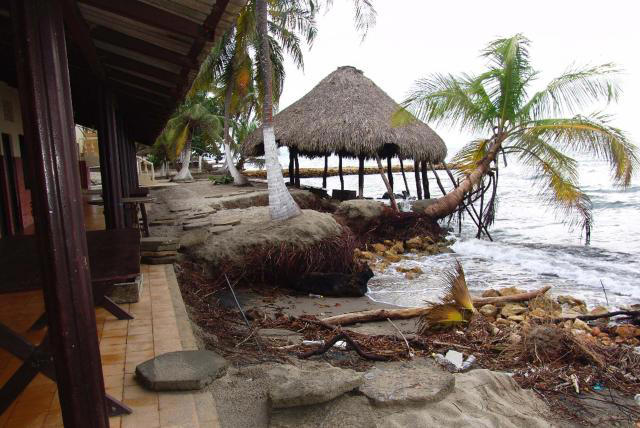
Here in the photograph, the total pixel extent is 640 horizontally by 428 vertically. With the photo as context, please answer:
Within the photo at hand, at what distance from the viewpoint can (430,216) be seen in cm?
1395

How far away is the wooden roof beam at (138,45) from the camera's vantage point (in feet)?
12.2

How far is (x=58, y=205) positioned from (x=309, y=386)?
5.74ft

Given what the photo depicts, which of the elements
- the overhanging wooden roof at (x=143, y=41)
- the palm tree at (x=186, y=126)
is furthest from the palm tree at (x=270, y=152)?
the palm tree at (x=186, y=126)

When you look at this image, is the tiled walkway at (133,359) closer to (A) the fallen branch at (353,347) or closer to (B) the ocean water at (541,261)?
(A) the fallen branch at (353,347)

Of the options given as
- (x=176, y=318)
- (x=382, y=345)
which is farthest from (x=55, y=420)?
(x=382, y=345)

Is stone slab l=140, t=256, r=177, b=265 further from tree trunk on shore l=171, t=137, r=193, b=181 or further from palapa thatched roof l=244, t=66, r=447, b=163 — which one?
tree trunk on shore l=171, t=137, r=193, b=181

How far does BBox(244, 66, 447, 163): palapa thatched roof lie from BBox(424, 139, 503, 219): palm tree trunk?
210cm

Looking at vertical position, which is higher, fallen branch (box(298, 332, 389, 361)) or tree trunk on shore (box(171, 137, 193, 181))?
tree trunk on shore (box(171, 137, 193, 181))

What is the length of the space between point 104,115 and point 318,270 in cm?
422

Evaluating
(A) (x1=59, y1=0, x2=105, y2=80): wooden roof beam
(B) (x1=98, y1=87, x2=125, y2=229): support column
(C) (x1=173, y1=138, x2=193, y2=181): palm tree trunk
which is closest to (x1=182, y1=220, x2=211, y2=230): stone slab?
(B) (x1=98, y1=87, x2=125, y2=229): support column

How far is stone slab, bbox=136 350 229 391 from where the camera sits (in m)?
2.99

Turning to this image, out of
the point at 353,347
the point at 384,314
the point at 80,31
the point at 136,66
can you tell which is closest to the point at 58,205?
the point at 80,31

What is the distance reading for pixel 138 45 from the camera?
3.81 meters

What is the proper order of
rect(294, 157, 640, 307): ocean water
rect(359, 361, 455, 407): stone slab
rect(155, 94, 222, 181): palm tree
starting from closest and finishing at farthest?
rect(359, 361, 455, 407): stone slab
rect(294, 157, 640, 307): ocean water
rect(155, 94, 222, 181): palm tree
